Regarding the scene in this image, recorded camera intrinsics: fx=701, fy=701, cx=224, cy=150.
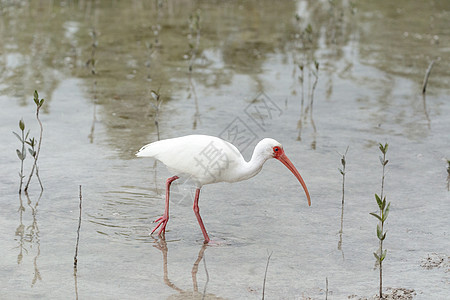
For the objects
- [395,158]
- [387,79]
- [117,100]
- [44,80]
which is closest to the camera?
[395,158]

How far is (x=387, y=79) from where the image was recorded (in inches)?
450

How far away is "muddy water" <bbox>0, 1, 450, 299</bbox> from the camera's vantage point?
513 centimetres

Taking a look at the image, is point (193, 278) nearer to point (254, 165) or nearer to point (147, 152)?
point (254, 165)

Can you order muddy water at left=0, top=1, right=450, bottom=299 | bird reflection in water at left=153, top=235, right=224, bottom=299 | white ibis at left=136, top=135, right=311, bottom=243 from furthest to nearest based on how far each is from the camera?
white ibis at left=136, top=135, right=311, bottom=243, muddy water at left=0, top=1, right=450, bottom=299, bird reflection in water at left=153, top=235, right=224, bottom=299

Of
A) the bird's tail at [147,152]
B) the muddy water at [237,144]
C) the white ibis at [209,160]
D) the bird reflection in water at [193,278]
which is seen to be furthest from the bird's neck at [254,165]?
the bird's tail at [147,152]

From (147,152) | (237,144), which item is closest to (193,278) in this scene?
(147,152)

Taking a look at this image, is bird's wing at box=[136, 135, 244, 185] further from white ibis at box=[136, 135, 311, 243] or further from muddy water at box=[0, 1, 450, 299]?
muddy water at box=[0, 1, 450, 299]

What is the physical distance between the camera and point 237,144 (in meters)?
8.52

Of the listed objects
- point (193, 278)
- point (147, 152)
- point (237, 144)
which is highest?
point (147, 152)

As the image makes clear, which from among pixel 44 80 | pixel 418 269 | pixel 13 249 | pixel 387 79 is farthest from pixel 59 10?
pixel 418 269

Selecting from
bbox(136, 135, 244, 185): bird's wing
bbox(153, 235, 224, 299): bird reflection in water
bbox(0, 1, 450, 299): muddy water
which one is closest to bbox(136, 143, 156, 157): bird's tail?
bbox(136, 135, 244, 185): bird's wing

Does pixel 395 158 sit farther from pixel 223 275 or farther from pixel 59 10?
pixel 59 10

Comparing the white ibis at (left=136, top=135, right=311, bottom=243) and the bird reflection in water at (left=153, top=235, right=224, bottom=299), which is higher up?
the white ibis at (left=136, top=135, right=311, bottom=243)

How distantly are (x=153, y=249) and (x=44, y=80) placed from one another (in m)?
5.77
